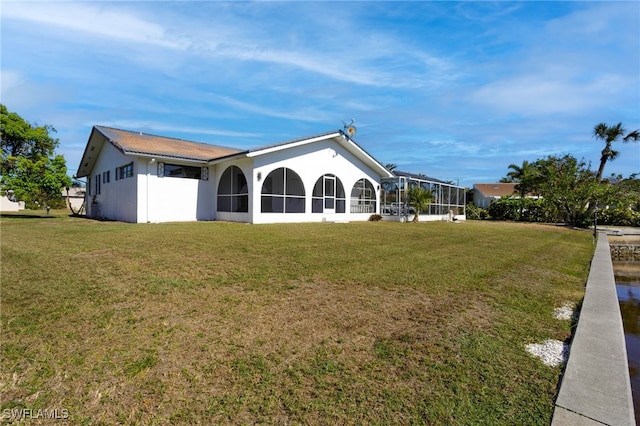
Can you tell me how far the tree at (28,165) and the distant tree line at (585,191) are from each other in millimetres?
33892

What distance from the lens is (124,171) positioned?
17609mm

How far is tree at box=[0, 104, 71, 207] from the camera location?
18.5m

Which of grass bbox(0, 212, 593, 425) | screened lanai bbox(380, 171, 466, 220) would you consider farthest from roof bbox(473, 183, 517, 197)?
grass bbox(0, 212, 593, 425)

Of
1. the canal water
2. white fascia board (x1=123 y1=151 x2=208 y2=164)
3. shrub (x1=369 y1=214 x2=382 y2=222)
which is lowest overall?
the canal water

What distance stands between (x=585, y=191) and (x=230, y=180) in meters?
24.4

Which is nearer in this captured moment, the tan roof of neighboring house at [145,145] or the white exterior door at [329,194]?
the tan roof of neighboring house at [145,145]

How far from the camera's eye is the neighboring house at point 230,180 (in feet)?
52.6

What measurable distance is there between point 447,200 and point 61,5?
25572 mm

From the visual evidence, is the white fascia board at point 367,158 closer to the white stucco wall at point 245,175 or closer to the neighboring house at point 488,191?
the white stucco wall at point 245,175

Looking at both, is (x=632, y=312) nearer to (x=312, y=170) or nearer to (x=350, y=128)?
(x=312, y=170)

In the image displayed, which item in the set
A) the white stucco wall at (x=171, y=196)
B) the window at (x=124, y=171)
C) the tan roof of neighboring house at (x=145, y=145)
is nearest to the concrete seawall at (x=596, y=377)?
the tan roof of neighboring house at (x=145, y=145)

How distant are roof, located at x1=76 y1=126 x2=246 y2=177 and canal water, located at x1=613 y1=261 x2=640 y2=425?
662 inches

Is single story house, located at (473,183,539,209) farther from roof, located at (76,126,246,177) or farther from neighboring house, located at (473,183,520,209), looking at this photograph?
roof, located at (76,126,246,177)

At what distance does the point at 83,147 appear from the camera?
70.5 feet
